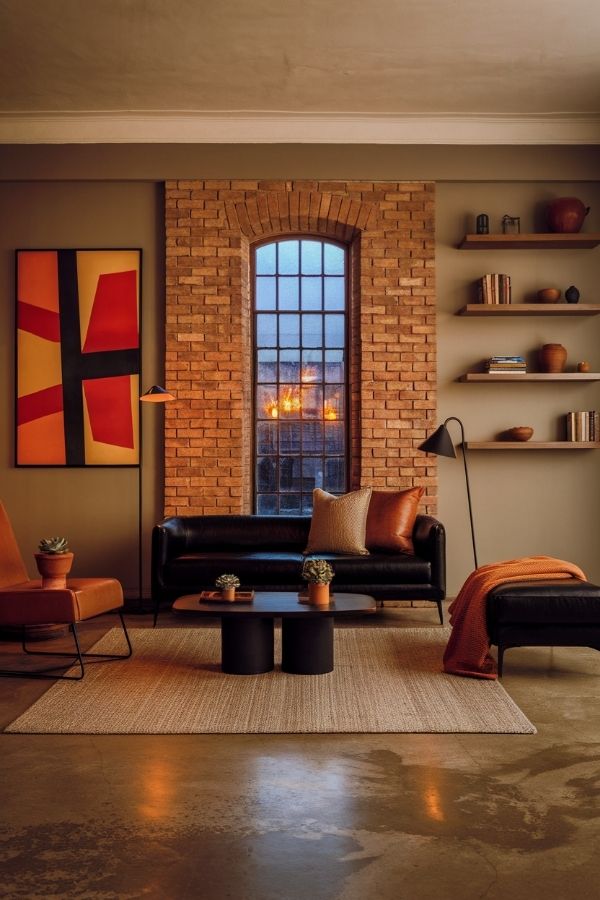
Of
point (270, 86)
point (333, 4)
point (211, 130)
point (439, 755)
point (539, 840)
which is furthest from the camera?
point (211, 130)

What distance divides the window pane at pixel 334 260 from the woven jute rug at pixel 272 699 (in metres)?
3.50

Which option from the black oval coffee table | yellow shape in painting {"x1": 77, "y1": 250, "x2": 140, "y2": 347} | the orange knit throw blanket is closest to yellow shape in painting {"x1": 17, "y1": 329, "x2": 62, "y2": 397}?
yellow shape in painting {"x1": 77, "y1": 250, "x2": 140, "y2": 347}

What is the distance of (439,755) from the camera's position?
3676 millimetres

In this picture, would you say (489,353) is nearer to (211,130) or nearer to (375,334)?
(375,334)

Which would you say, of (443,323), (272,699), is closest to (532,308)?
(443,323)

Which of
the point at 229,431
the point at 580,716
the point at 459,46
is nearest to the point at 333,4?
the point at 459,46

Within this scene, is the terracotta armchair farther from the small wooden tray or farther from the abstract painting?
the abstract painting

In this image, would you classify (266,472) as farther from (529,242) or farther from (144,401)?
(529,242)

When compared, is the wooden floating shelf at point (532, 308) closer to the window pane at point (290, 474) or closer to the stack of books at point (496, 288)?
the stack of books at point (496, 288)

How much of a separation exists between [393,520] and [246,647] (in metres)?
2.14

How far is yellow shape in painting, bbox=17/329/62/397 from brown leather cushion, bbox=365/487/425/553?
2.77m

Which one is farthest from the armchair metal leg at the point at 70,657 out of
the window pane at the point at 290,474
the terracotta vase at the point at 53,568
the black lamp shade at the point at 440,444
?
the black lamp shade at the point at 440,444

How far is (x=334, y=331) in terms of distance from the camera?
7887 mm

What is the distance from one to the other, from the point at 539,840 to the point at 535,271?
5.60 metres
